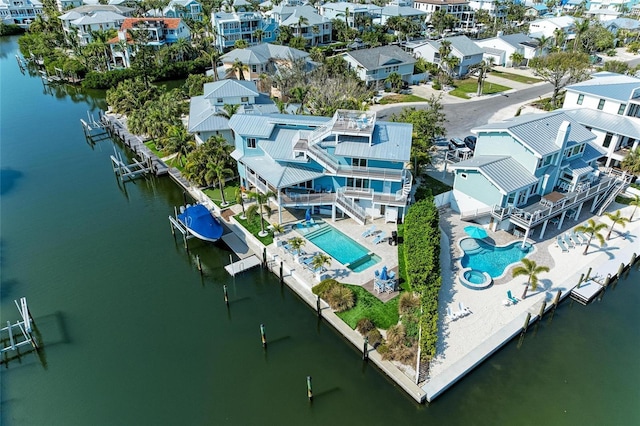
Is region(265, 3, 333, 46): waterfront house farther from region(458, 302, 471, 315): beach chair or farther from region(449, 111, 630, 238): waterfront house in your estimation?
region(458, 302, 471, 315): beach chair

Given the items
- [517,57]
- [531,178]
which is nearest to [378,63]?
[517,57]

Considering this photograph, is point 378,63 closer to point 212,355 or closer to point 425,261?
point 425,261

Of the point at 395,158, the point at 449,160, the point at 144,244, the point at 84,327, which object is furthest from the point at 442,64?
the point at 84,327

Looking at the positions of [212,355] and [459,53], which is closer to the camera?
[212,355]

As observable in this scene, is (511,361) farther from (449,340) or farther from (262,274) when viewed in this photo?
(262,274)

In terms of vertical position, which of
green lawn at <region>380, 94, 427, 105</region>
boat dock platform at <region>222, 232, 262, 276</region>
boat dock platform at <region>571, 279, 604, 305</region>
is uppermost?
green lawn at <region>380, 94, 427, 105</region>

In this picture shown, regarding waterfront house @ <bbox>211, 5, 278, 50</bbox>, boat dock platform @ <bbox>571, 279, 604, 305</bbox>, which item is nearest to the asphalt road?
boat dock platform @ <bbox>571, 279, 604, 305</bbox>
